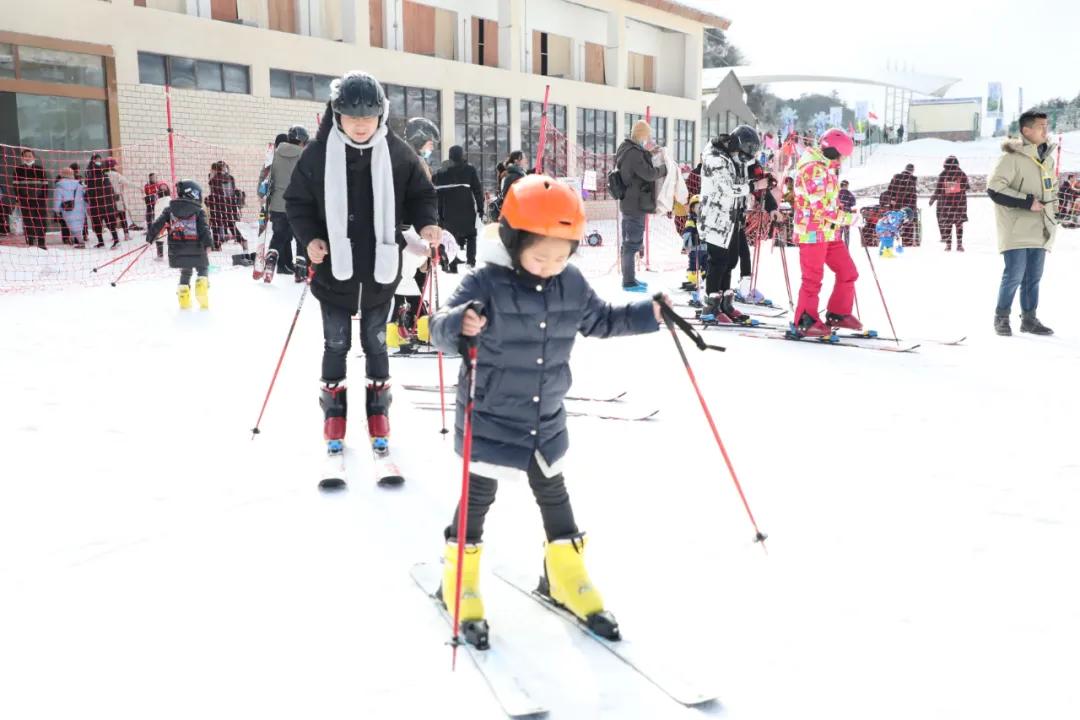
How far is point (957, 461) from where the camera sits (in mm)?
4297

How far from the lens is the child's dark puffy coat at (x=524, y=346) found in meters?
2.59

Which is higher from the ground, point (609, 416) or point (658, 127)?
point (658, 127)

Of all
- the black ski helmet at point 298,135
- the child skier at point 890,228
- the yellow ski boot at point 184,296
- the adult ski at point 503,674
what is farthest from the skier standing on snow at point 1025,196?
the child skier at point 890,228

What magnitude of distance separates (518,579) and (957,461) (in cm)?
245

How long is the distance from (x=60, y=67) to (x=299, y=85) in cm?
535

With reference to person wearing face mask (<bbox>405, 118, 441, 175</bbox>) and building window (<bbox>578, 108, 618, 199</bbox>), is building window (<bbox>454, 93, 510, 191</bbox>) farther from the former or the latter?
person wearing face mask (<bbox>405, 118, 441, 175</bbox>)

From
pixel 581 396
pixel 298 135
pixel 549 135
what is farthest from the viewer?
pixel 549 135

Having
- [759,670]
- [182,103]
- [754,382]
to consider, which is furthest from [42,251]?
[759,670]

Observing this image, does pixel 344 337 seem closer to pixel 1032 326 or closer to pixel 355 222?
pixel 355 222

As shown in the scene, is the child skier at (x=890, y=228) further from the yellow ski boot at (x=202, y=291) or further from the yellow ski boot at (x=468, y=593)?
the yellow ski boot at (x=468, y=593)

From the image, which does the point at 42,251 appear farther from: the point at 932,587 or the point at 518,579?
the point at 932,587

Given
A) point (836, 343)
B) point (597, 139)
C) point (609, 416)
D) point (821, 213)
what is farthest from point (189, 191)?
point (597, 139)

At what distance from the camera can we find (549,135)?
2680cm

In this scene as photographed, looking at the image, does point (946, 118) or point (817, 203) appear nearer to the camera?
point (817, 203)
